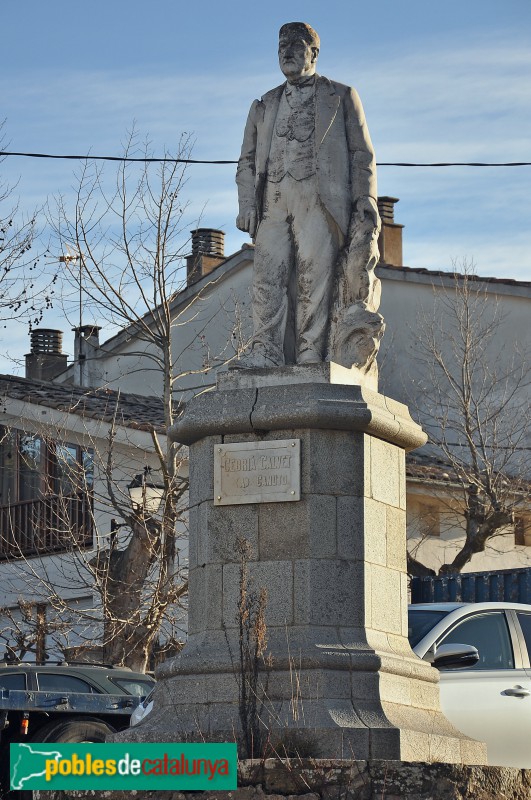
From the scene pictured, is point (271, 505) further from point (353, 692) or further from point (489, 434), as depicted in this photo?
point (489, 434)

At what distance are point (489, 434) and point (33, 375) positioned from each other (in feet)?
52.4

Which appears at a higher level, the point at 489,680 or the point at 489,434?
the point at 489,434

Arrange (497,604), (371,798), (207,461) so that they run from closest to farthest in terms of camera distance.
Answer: (371,798)
(207,461)
(497,604)

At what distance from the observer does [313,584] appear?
34.5 ft

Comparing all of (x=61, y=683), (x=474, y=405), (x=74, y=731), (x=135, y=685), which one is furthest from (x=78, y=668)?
(x=474, y=405)

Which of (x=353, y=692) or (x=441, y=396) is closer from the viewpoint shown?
(x=353, y=692)

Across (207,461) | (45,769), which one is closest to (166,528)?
(207,461)

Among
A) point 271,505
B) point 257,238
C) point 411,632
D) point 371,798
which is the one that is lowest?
point 371,798

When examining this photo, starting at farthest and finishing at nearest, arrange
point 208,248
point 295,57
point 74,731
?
point 208,248 < point 74,731 < point 295,57

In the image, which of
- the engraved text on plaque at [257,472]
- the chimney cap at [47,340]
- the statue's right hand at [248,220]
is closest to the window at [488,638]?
the engraved text on plaque at [257,472]

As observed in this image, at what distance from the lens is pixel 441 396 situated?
93.6ft

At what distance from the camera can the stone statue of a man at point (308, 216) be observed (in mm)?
11609

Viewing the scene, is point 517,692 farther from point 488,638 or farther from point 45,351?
point 45,351

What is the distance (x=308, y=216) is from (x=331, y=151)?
0.48 meters
